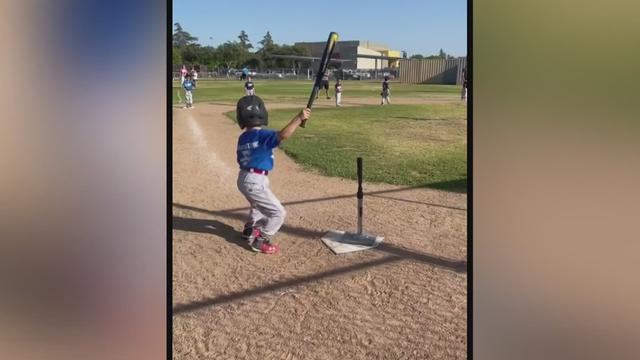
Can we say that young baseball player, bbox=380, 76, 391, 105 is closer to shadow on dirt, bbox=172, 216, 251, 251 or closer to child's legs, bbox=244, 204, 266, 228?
shadow on dirt, bbox=172, 216, 251, 251

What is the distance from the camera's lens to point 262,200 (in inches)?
160

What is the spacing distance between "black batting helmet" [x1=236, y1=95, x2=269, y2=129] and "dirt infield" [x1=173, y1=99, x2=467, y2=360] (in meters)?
0.50

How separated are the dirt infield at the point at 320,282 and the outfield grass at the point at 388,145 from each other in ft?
3.60

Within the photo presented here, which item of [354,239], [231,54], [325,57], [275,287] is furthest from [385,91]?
[325,57]

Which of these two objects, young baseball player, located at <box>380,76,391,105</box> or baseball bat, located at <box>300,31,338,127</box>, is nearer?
baseball bat, located at <box>300,31,338,127</box>

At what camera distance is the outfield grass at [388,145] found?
6.92m

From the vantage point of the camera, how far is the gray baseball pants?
13.2ft

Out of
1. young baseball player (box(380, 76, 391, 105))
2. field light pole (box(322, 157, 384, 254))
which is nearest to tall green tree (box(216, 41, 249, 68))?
field light pole (box(322, 157, 384, 254))

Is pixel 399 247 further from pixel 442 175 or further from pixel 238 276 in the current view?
pixel 442 175

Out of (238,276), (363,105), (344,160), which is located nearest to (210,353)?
(238,276)

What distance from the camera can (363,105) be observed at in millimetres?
17719

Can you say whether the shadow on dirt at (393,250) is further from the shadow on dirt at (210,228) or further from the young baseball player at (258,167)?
the young baseball player at (258,167)

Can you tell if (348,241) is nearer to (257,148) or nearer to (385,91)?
(257,148)

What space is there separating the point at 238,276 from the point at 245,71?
341 centimetres
